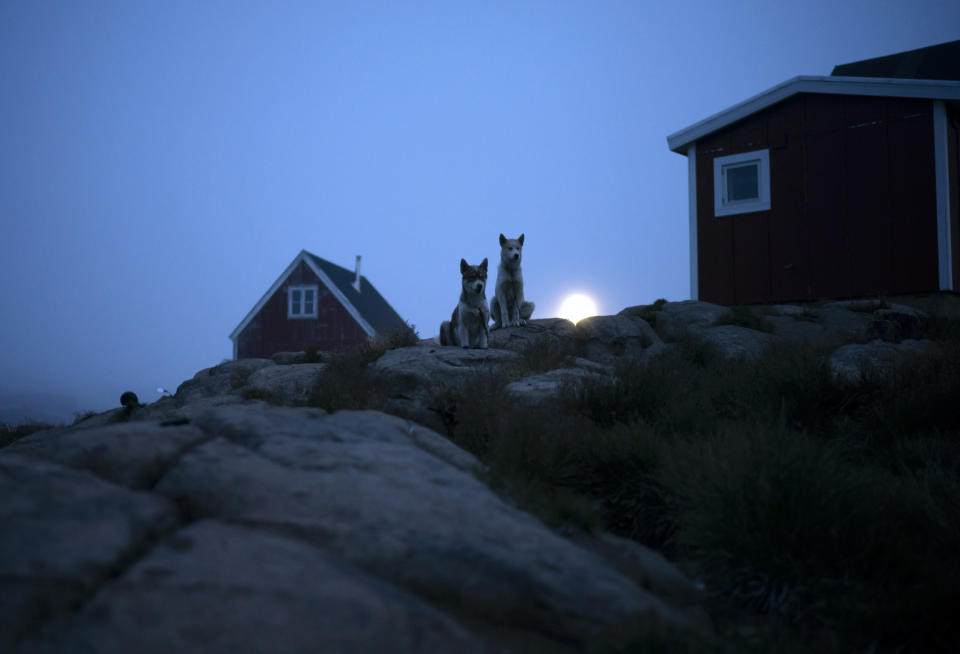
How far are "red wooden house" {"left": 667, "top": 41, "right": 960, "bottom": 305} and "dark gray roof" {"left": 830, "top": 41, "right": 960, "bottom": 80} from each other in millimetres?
Result: 112

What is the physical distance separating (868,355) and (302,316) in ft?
77.9

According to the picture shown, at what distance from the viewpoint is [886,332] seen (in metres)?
9.67

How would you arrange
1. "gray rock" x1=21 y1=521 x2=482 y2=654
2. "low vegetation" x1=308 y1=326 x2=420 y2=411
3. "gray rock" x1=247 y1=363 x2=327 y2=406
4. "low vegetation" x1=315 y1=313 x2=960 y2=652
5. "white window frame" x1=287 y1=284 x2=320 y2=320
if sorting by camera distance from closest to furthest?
1. "gray rock" x1=21 y1=521 x2=482 y2=654
2. "low vegetation" x1=315 y1=313 x2=960 y2=652
3. "low vegetation" x1=308 y1=326 x2=420 y2=411
4. "gray rock" x1=247 y1=363 x2=327 y2=406
5. "white window frame" x1=287 y1=284 x2=320 y2=320

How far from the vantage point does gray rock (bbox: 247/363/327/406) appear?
7.48m

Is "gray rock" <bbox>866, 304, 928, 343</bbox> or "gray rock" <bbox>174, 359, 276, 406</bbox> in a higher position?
"gray rock" <bbox>866, 304, 928, 343</bbox>

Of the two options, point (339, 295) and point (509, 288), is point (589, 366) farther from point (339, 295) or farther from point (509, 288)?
point (339, 295)

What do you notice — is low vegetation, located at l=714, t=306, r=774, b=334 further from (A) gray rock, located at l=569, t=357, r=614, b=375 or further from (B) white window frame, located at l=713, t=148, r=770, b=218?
(B) white window frame, located at l=713, t=148, r=770, b=218

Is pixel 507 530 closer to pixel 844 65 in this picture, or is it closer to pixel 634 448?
pixel 634 448

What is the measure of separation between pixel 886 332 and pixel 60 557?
1074 centimetres

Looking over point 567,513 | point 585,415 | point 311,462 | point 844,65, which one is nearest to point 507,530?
point 567,513

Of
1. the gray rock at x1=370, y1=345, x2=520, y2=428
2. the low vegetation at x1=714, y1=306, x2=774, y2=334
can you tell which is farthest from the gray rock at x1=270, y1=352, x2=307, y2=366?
the low vegetation at x1=714, y1=306, x2=774, y2=334

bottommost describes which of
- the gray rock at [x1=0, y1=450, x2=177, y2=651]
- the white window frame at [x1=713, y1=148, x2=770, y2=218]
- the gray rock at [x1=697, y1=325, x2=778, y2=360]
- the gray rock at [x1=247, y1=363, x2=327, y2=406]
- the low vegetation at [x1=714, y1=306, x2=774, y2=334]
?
the gray rock at [x1=0, y1=450, x2=177, y2=651]

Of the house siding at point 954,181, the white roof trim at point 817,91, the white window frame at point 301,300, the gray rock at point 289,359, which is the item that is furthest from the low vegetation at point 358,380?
the white window frame at point 301,300

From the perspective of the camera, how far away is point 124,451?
297 cm
